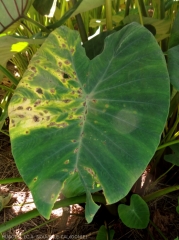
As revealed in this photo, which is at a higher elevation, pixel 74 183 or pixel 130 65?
pixel 130 65

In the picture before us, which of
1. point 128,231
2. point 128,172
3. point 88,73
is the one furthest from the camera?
point 128,231

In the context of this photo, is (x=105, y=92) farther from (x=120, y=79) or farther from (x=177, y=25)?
(x=177, y=25)

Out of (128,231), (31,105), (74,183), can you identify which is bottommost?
(128,231)

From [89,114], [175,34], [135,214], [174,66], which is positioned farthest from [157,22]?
[135,214]

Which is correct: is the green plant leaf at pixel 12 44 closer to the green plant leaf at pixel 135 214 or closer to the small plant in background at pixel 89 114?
the small plant in background at pixel 89 114

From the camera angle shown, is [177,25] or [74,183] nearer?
[74,183]

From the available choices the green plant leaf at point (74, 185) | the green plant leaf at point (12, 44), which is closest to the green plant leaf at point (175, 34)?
the green plant leaf at point (12, 44)

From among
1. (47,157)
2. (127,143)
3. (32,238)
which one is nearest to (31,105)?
(47,157)

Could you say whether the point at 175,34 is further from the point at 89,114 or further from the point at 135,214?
the point at 135,214
